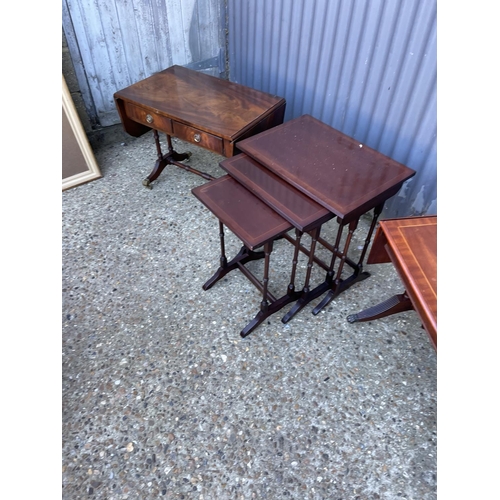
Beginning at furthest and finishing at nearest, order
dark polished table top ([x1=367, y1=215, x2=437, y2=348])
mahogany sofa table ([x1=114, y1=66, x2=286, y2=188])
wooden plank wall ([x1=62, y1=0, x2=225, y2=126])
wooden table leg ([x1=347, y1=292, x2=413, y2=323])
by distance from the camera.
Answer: wooden plank wall ([x1=62, y1=0, x2=225, y2=126]) → mahogany sofa table ([x1=114, y1=66, x2=286, y2=188]) → wooden table leg ([x1=347, y1=292, x2=413, y2=323]) → dark polished table top ([x1=367, y1=215, x2=437, y2=348])

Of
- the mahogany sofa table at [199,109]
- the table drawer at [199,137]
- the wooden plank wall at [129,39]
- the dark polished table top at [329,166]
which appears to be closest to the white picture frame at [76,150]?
the mahogany sofa table at [199,109]

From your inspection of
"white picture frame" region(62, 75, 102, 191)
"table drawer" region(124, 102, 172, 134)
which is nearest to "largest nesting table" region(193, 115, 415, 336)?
"table drawer" region(124, 102, 172, 134)

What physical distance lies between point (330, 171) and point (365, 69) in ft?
3.04

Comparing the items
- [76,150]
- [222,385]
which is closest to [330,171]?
[222,385]

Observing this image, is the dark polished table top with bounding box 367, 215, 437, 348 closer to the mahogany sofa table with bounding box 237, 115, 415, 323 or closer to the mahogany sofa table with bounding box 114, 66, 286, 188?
the mahogany sofa table with bounding box 237, 115, 415, 323

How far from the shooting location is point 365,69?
2.46 meters

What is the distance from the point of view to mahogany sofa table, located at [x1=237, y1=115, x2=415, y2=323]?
6.03 ft

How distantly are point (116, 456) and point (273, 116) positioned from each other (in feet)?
→ 6.88

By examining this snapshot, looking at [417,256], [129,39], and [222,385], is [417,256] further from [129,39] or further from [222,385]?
[129,39]

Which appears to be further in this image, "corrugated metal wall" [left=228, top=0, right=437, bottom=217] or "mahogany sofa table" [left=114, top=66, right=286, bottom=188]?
"mahogany sofa table" [left=114, top=66, right=286, bottom=188]

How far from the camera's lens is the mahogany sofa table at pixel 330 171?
6.03ft

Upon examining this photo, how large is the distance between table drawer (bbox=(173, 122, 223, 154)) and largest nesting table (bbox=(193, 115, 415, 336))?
0.79 ft

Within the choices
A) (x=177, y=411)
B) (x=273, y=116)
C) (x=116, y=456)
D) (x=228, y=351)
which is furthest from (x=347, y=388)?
(x=273, y=116)

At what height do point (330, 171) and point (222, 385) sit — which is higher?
point (330, 171)
